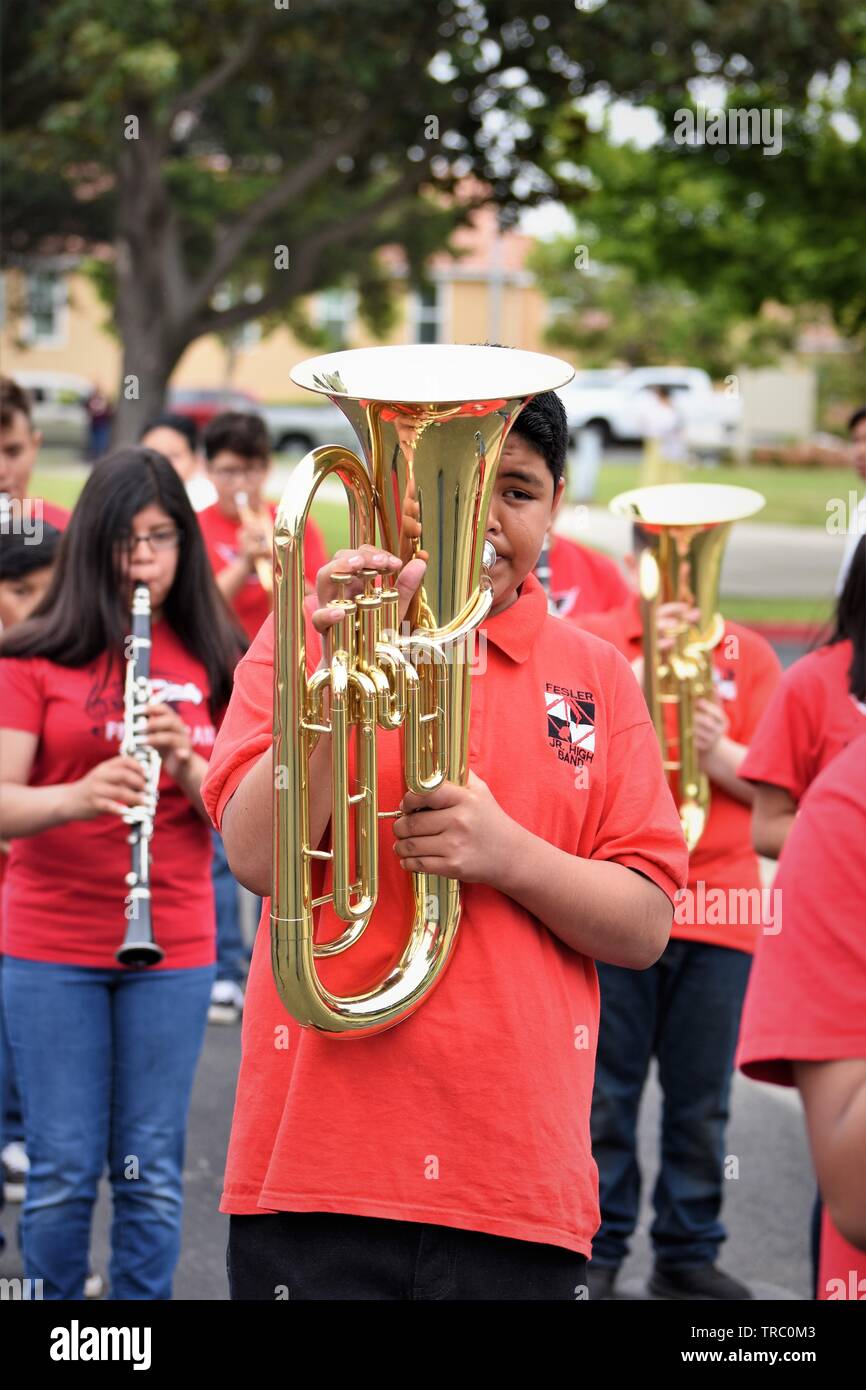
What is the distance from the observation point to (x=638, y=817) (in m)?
2.29

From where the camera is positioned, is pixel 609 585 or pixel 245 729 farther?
pixel 609 585

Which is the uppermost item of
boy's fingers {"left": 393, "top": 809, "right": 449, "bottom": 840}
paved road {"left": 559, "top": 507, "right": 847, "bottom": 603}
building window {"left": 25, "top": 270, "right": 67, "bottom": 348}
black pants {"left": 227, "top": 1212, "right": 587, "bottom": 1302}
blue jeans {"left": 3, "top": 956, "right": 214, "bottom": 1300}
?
building window {"left": 25, "top": 270, "right": 67, "bottom": 348}

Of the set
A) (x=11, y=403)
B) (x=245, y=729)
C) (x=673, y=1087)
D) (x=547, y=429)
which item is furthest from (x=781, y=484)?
(x=245, y=729)

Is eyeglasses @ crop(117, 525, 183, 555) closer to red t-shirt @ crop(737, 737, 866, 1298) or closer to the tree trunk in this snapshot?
red t-shirt @ crop(737, 737, 866, 1298)

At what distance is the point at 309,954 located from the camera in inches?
80.2

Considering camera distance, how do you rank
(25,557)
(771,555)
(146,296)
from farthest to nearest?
(771,555), (146,296), (25,557)

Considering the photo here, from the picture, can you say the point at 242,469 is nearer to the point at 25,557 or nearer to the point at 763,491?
the point at 25,557

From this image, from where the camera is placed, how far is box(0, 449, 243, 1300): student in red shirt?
337 cm

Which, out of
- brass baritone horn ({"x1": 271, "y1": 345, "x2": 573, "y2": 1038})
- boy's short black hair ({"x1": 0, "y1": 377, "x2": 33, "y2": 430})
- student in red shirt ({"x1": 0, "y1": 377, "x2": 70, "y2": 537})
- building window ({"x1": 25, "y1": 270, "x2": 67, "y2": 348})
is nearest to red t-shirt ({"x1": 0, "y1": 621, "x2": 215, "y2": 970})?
brass baritone horn ({"x1": 271, "y1": 345, "x2": 573, "y2": 1038})

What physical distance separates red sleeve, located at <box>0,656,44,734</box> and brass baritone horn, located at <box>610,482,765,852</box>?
1.38 meters

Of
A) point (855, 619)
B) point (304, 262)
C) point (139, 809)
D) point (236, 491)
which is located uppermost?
point (304, 262)

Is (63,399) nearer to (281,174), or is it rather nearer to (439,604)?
(281,174)

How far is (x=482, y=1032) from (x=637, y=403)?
36836mm

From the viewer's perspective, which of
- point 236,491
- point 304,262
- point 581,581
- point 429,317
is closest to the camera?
point 581,581
